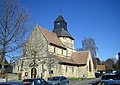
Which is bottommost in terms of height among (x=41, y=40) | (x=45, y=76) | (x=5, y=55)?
(x=45, y=76)

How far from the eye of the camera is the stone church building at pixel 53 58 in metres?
43.4

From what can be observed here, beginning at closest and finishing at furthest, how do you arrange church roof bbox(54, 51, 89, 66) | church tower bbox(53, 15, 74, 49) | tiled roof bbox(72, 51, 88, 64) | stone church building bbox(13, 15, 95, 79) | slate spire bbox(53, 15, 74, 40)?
1. stone church building bbox(13, 15, 95, 79)
2. church roof bbox(54, 51, 89, 66)
3. church tower bbox(53, 15, 74, 49)
4. tiled roof bbox(72, 51, 88, 64)
5. slate spire bbox(53, 15, 74, 40)

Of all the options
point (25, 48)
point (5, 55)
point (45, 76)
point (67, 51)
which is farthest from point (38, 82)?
point (67, 51)

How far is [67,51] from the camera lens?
5453 centimetres

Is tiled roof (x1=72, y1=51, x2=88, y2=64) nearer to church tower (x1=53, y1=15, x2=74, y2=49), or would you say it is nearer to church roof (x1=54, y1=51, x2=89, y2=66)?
church roof (x1=54, y1=51, x2=89, y2=66)

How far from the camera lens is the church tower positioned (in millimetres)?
54797

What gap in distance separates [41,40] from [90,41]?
29.0 metres

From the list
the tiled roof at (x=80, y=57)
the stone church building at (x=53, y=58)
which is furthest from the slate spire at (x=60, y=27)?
the tiled roof at (x=80, y=57)

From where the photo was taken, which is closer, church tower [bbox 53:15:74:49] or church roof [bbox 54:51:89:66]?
church roof [bbox 54:51:89:66]

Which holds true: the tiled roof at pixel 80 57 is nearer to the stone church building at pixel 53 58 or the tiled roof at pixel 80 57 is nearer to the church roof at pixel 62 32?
the stone church building at pixel 53 58

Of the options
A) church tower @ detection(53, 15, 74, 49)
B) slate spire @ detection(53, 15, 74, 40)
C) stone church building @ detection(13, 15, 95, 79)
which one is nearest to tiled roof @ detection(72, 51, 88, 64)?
stone church building @ detection(13, 15, 95, 79)

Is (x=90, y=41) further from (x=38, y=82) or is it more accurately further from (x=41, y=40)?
(x=38, y=82)

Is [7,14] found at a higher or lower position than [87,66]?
higher

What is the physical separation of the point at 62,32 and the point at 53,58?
13975mm
